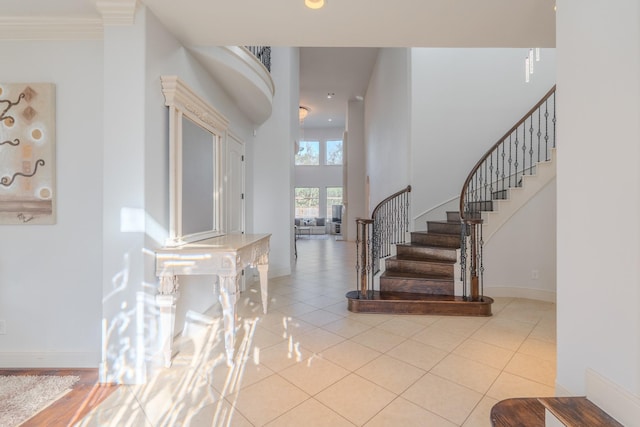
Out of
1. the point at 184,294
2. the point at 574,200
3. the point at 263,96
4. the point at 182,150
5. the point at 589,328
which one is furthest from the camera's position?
the point at 263,96

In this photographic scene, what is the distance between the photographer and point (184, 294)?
2783 millimetres

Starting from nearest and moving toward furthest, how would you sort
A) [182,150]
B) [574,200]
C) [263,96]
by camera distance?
[574,200], [182,150], [263,96]

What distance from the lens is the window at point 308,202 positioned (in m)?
15.2

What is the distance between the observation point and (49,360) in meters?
2.26

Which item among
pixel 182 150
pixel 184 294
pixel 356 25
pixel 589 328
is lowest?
pixel 184 294

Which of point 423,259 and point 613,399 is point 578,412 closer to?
point 613,399

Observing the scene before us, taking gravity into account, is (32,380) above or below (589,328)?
below

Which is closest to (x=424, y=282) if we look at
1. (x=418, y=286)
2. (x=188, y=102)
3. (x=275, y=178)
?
(x=418, y=286)

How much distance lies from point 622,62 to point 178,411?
2.73 m

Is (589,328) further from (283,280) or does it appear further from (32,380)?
(283,280)

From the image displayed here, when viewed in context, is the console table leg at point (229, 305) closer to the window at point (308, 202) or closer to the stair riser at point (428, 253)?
the stair riser at point (428, 253)

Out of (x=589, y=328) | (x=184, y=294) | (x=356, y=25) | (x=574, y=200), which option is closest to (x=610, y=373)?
(x=589, y=328)

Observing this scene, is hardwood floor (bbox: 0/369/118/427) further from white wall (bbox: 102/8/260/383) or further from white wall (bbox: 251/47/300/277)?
white wall (bbox: 251/47/300/277)

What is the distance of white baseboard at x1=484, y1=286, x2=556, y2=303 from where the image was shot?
159 inches
